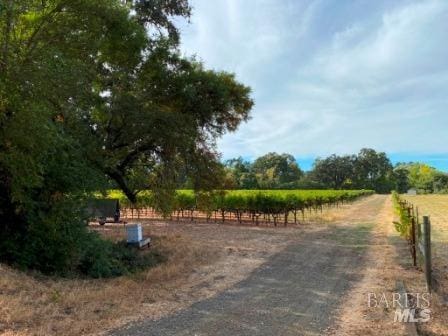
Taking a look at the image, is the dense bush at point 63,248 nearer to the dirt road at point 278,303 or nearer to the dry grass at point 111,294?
the dry grass at point 111,294

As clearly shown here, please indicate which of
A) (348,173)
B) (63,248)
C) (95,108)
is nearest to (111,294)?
(63,248)

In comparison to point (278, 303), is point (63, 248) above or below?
above

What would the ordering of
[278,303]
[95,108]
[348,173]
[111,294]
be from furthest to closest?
[348,173] → [95,108] → [111,294] → [278,303]

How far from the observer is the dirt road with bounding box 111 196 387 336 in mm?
5707

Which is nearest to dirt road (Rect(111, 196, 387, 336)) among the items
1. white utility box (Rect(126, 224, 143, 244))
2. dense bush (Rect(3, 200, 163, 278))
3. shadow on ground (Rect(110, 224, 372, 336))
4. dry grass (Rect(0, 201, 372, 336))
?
shadow on ground (Rect(110, 224, 372, 336))

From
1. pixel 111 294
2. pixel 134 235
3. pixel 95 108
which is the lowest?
pixel 111 294

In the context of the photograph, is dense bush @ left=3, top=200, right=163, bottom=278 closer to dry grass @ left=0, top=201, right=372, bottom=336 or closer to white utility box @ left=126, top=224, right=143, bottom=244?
dry grass @ left=0, top=201, right=372, bottom=336

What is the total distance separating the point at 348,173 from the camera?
129875mm

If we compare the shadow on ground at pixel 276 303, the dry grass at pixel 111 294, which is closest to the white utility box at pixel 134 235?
the dry grass at pixel 111 294

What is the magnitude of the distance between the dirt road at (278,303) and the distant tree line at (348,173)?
9766 centimetres

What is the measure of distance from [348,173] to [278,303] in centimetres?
12819

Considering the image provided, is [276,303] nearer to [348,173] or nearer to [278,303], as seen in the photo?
[278,303]

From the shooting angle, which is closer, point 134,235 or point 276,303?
point 276,303

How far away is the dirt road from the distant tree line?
3845 inches
